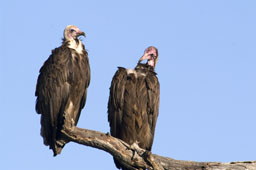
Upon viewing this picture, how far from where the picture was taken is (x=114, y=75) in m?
9.31

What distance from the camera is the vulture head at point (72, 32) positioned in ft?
32.2

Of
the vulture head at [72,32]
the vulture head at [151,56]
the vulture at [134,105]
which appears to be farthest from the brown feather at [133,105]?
the vulture head at [72,32]

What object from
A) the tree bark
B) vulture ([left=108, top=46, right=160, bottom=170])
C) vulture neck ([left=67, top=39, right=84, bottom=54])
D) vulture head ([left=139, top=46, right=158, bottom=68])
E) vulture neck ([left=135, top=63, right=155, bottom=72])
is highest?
vulture head ([left=139, top=46, right=158, bottom=68])

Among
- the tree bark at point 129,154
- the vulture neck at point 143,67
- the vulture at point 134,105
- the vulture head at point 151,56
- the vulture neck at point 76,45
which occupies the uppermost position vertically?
the vulture head at point 151,56

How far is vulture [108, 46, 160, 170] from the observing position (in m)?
9.18

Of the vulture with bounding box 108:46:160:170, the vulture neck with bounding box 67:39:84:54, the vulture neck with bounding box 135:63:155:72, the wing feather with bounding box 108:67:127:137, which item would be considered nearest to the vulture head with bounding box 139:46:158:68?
the vulture neck with bounding box 135:63:155:72

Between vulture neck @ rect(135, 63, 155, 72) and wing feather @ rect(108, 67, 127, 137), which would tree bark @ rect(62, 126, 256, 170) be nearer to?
wing feather @ rect(108, 67, 127, 137)

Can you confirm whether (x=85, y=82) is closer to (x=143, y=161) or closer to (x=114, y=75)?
(x=114, y=75)

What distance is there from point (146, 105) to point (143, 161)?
1.63 metres

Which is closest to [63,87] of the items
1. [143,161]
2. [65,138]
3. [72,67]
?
[72,67]

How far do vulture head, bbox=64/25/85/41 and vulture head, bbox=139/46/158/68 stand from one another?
1.26 metres

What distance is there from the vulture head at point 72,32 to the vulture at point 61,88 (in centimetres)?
31

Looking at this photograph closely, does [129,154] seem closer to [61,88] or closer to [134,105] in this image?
[134,105]

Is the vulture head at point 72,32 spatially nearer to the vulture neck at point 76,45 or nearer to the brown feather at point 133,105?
the vulture neck at point 76,45
